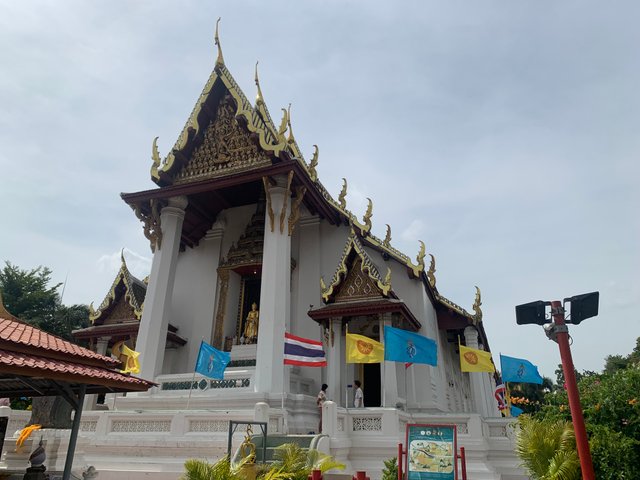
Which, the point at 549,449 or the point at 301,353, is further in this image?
the point at 301,353

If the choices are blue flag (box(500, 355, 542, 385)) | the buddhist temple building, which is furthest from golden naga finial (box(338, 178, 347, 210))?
blue flag (box(500, 355, 542, 385))

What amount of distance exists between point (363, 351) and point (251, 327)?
5.11m

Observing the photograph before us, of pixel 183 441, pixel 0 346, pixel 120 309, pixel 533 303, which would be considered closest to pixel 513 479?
pixel 533 303

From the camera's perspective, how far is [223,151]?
13930mm

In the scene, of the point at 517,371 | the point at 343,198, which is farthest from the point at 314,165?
the point at 517,371

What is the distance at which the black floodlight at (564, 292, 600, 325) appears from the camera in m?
4.43

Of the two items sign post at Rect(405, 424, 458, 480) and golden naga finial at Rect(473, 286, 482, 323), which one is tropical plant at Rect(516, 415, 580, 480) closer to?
sign post at Rect(405, 424, 458, 480)

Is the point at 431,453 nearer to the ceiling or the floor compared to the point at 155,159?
nearer to the floor

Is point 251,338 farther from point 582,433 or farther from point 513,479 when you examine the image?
point 582,433

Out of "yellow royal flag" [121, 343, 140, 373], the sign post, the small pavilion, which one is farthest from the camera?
"yellow royal flag" [121, 343, 140, 373]

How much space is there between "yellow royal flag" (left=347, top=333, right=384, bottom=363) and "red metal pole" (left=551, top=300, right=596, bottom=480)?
5341mm

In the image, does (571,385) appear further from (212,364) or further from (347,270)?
(347,270)

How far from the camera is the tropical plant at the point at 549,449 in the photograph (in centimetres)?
511

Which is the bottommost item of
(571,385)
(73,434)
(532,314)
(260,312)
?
(73,434)
